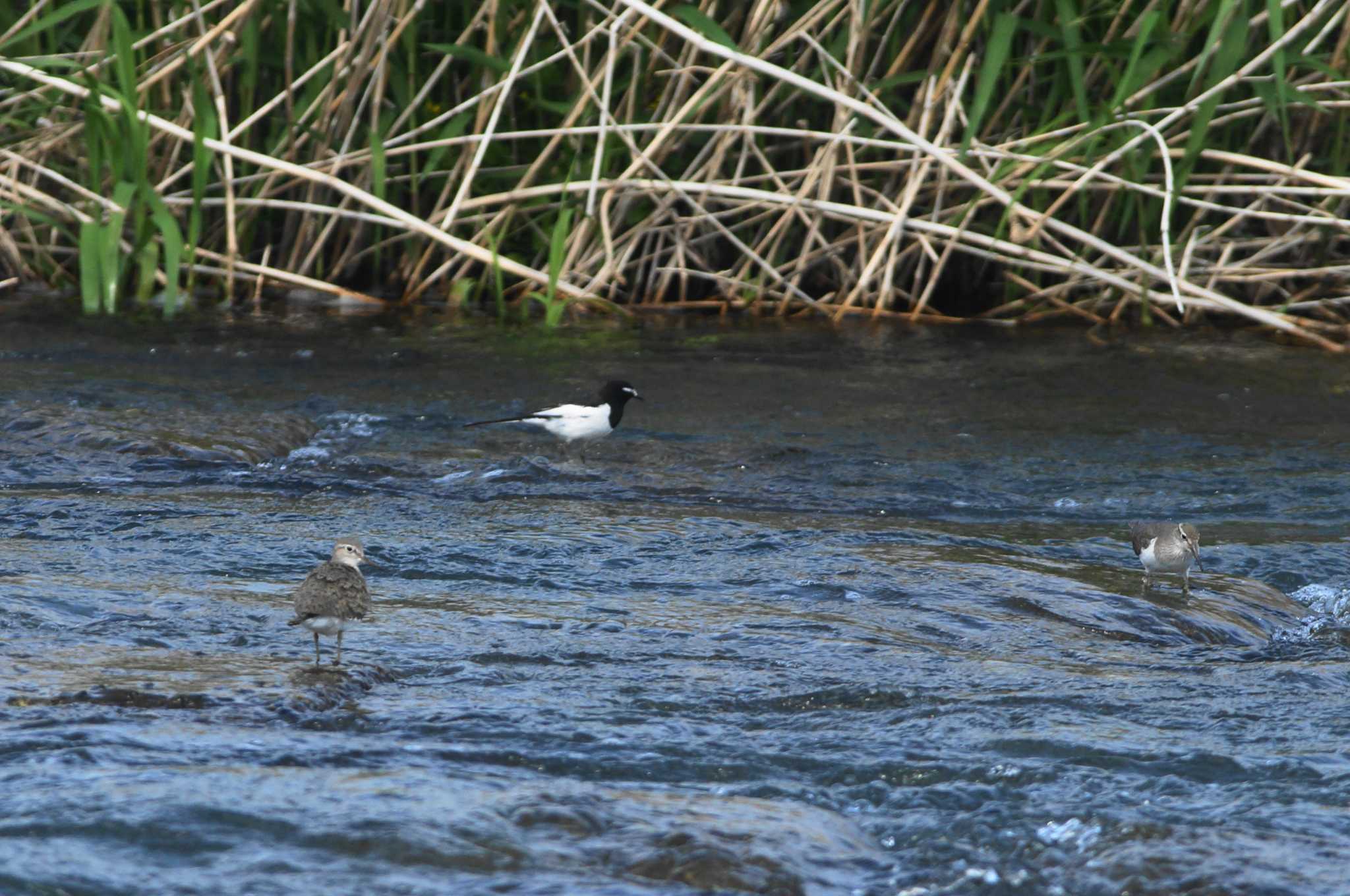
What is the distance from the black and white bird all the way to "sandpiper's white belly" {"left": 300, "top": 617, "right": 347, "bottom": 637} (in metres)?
3.54

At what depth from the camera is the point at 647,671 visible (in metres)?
4.57

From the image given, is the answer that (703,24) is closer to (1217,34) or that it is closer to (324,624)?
(1217,34)

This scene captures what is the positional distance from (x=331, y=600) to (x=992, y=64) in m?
6.22

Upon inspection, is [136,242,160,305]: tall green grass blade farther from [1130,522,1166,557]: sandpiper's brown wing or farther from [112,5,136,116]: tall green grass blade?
[1130,522,1166,557]: sandpiper's brown wing

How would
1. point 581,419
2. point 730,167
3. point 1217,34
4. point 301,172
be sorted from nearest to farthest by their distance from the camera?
point 581,419, point 1217,34, point 301,172, point 730,167

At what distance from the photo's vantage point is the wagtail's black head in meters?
8.23

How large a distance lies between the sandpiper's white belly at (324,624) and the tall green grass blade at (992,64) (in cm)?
571

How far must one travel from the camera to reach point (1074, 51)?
30.2ft

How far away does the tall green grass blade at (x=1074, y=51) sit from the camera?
9.25m

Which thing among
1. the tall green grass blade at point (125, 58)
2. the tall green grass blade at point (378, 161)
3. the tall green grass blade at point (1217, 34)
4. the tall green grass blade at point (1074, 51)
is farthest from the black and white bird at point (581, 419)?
the tall green grass blade at point (1217, 34)

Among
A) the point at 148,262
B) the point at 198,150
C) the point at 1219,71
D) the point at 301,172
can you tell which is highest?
the point at 1219,71

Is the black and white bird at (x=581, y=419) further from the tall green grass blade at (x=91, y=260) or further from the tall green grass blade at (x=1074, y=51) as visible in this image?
the tall green grass blade at (x=1074, y=51)

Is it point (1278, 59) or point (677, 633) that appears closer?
point (677, 633)

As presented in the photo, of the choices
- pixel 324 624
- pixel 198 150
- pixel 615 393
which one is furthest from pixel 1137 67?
pixel 324 624
